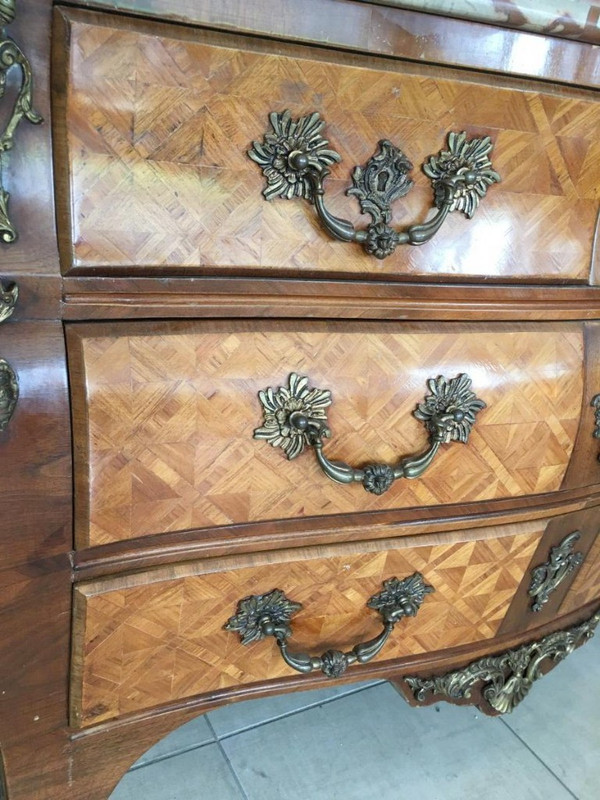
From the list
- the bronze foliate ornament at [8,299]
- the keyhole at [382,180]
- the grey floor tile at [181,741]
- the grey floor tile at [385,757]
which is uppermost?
the keyhole at [382,180]

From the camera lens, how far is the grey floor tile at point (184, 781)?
801mm

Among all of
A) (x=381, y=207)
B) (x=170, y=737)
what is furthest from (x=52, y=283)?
(x=170, y=737)

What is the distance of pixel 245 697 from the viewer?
2.17 ft

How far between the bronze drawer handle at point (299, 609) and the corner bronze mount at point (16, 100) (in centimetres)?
37

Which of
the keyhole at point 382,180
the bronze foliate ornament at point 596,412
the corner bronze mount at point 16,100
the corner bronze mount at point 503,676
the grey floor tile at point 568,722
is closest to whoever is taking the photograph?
the corner bronze mount at point 16,100

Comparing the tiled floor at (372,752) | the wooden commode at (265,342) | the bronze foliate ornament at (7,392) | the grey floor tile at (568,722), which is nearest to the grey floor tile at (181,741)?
the tiled floor at (372,752)

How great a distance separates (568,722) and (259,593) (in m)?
0.63

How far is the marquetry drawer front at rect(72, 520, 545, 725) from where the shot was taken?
0.56 m

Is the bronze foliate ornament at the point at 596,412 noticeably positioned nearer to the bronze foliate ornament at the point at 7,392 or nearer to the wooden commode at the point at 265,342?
the wooden commode at the point at 265,342

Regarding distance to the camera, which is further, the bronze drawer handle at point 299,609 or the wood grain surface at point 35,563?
the bronze drawer handle at point 299,609

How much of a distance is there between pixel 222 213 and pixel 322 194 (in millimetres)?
75

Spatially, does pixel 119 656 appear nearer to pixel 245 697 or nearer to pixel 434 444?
pixel 245 697

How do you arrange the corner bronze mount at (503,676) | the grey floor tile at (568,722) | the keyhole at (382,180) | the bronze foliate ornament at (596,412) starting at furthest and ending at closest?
the grey floor tile at (568,722) → the corner bronze mount at (503,676) → the bronze foliate ornament at (596,412) → the keyhole at (382,180)

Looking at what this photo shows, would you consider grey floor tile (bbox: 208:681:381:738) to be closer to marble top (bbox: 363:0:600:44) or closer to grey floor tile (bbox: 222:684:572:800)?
grey floor tile (bbox: 222:684:572:800)
